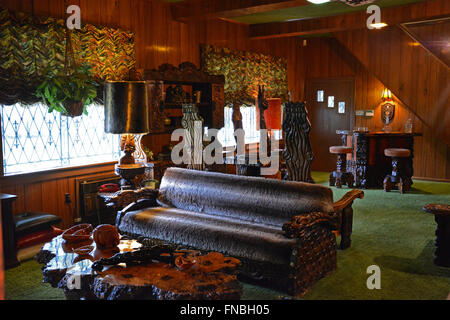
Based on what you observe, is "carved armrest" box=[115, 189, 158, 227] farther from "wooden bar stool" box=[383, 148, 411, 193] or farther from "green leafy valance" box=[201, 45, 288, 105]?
"wooden bar stool" box=[383, 148, 411, 193]

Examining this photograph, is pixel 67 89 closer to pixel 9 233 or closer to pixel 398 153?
pixel 9 233

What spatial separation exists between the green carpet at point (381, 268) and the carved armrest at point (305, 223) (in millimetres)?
498

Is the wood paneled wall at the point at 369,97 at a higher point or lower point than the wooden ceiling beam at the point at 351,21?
lower

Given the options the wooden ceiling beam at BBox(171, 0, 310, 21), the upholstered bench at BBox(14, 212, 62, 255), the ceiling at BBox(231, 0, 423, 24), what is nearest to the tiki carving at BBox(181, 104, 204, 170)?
the wooden ceiling beam at BBox(171, 0, 310, 21)

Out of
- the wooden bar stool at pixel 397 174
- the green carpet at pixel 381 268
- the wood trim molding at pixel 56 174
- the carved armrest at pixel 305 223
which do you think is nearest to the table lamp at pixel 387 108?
the wooden bar stool at pixel 397 174

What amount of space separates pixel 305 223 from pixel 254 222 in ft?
2.08

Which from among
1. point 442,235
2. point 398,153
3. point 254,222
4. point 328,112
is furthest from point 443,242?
point 328,112

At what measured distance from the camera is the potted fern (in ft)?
14.7

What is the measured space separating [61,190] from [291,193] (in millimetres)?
2820

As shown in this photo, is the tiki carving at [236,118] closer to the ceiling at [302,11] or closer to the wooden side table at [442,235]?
the ceiling at [302,11]

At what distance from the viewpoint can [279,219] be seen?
363 cm

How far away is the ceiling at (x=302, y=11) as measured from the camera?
6.36 meters

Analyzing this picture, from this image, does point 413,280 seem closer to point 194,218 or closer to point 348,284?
point 348,284

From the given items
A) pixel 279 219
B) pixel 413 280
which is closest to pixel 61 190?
pixel 279 219
